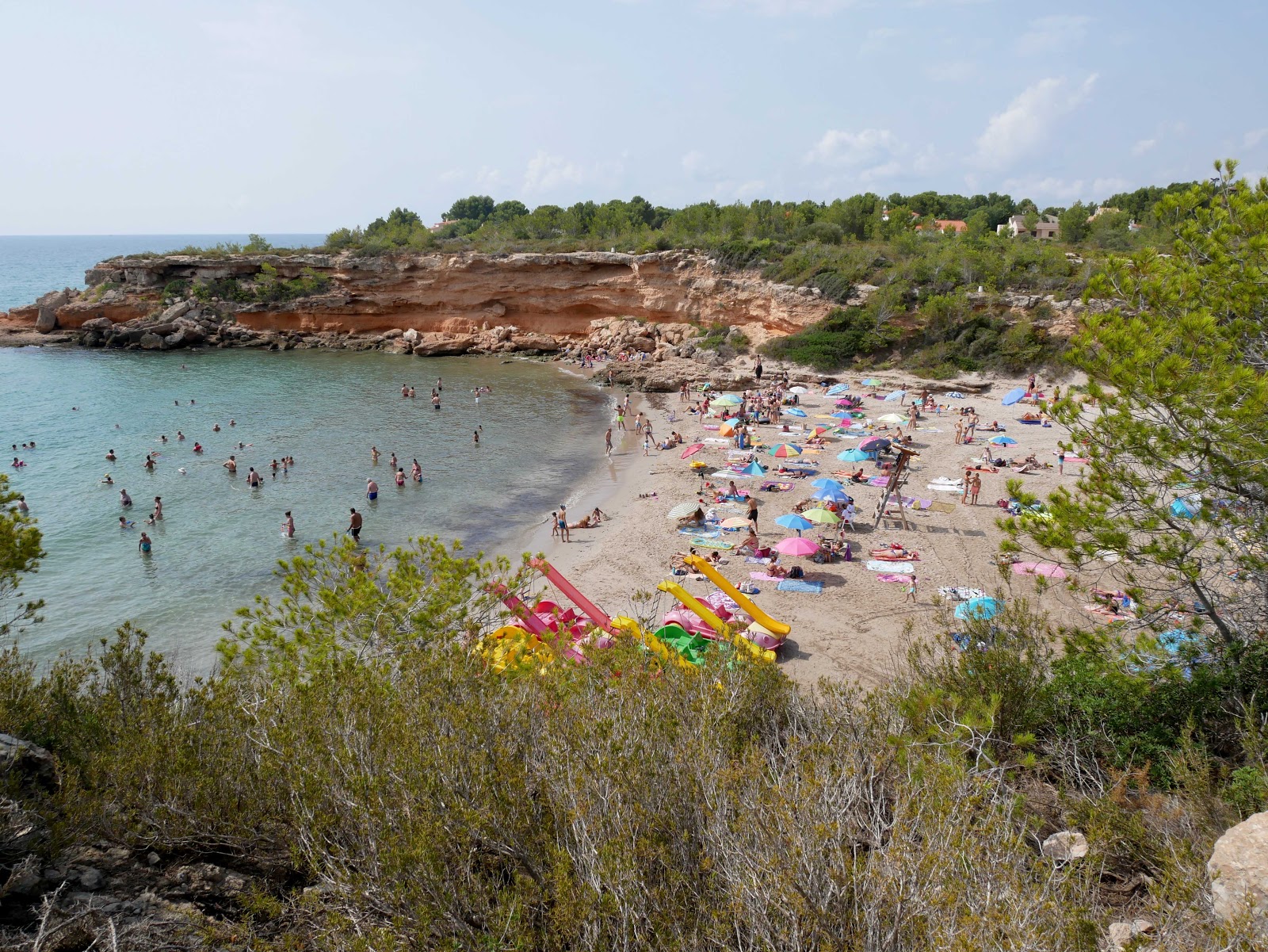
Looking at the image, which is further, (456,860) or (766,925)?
(456,860)

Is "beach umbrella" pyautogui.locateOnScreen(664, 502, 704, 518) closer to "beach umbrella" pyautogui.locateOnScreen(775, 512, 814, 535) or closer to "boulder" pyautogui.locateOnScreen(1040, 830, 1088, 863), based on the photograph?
"beach umbrella" pyautogui.locateOnScreen(775, 512, 814, 535)

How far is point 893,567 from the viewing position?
17.7m

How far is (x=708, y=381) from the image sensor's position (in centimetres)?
4059

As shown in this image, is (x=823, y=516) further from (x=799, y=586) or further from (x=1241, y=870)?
(x=1241, y=870)

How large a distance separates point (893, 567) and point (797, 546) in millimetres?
2481

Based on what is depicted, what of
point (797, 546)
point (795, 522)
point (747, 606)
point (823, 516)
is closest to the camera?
point (747, 606)

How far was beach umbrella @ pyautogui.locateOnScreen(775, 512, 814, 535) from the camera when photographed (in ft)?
61.2

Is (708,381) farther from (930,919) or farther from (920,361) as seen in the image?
(930,919)

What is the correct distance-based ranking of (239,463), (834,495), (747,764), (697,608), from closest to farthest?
1. (747,764)
2. (697,608)
3. (834,495)
4. (239,463)

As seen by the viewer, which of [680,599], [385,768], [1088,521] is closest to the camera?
[385,768]

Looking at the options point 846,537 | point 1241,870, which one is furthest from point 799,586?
point 1241,870

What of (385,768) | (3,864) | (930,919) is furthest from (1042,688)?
(3,864)

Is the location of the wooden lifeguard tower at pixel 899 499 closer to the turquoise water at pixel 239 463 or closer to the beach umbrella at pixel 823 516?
the beach umbrella at pixel 823 516

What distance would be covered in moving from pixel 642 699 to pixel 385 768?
2.18 m
